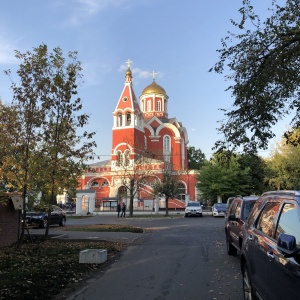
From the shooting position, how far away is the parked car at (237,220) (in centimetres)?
953

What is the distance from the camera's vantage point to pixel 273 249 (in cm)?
399

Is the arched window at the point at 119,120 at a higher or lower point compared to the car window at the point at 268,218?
higher

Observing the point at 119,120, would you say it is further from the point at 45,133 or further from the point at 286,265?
the point at 286,265

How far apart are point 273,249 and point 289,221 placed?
38 cm

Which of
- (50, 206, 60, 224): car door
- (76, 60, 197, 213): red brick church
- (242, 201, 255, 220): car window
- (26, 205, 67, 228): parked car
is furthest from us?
(76, 60, 197, 213): red brick church

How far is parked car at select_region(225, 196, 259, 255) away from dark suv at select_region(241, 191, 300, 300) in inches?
153

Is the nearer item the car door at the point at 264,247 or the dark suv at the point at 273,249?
the dark suv at the point at 273,249

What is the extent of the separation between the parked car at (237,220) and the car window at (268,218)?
4.17 m

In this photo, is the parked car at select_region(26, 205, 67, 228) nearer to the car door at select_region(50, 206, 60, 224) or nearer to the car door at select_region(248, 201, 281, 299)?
the car door at select_region(50, 206, 60, 224)

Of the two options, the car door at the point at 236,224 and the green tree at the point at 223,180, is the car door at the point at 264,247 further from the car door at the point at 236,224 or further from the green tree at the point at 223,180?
the green tree at the point at 223,180

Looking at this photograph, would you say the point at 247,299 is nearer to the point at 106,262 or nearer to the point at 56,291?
the point at 56,291

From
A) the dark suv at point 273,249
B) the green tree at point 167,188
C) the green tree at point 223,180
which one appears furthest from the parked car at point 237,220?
the green tree at point 223,180

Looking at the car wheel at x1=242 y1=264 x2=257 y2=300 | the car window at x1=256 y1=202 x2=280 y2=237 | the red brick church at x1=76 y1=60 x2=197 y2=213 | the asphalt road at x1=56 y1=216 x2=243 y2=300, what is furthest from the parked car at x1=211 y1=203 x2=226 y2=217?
the car window at x1=256 y1=202 x2=280 y2=237

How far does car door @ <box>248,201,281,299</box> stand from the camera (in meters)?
4.08
